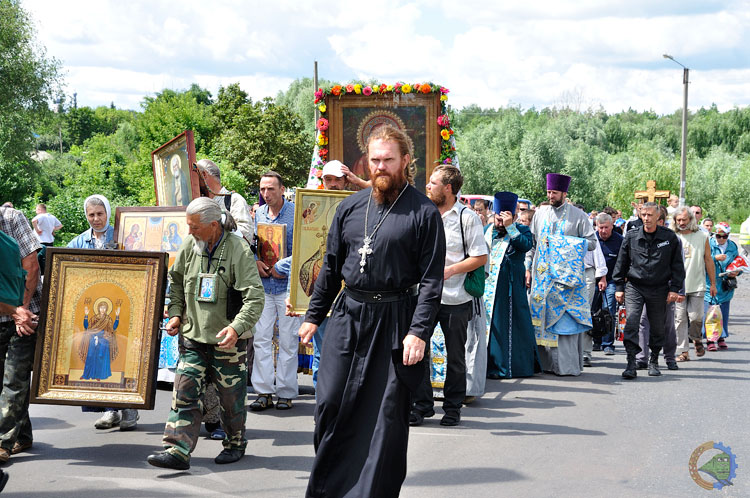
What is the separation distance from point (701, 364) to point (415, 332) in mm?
8027

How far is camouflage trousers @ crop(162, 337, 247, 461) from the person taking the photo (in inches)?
236

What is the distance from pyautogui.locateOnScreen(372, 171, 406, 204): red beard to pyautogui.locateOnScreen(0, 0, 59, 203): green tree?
37.0 m

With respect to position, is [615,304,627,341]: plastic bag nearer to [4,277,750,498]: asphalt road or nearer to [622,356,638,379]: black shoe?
[622,356,638,379]: black shoe

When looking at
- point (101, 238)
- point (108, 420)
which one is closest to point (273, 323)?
point (108, 420)

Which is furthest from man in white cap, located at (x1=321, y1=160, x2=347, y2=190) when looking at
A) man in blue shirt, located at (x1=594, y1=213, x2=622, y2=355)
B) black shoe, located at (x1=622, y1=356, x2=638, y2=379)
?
man in blue shirt, located at (x1=594, y1=213, x2=622, y2=355)

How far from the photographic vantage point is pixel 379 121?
9938 millimetres

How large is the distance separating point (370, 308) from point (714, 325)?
9.62 metres

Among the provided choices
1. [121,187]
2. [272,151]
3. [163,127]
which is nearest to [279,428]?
[121,187]

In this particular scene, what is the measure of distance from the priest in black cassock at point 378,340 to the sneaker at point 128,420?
2946 mm

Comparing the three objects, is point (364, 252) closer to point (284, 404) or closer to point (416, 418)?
point (416, 418)

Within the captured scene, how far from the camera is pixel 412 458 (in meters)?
6.57

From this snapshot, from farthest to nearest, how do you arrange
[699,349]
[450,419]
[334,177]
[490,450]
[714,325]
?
[714,325] → [699,349] → [334,177] → [450,419] → [490,450]

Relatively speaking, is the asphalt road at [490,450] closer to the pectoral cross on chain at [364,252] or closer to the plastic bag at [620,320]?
the pectoral cross on chain at [364,252]

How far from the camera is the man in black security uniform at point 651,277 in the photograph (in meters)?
10.3
